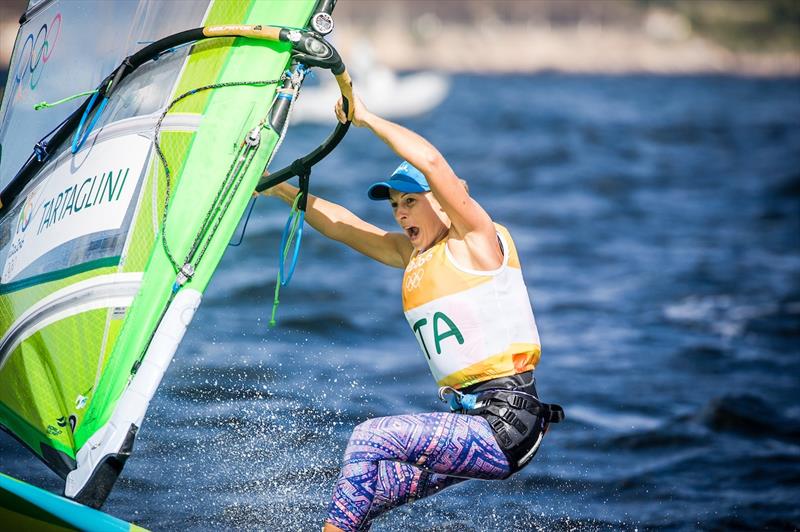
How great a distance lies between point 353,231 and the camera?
5.12 metres

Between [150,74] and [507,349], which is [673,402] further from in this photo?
[150,74]

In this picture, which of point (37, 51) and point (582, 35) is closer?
point (37, 51)

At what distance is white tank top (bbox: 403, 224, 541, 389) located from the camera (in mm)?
4398

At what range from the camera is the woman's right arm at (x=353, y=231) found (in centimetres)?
502

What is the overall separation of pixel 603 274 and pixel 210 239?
1119cm

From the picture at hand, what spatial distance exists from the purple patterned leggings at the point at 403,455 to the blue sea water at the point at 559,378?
3.77 ft

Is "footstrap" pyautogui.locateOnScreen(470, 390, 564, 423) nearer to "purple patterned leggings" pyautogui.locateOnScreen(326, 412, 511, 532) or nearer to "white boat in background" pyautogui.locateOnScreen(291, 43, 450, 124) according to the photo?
"purple patterned leggings" pyautogui.locateOnScreen(326, 412, 511, 532)

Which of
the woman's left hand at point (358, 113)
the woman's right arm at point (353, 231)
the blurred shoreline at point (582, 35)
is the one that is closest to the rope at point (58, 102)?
the woman's right arm at point (353, 231)

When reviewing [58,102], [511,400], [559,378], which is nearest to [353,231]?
[511,400]

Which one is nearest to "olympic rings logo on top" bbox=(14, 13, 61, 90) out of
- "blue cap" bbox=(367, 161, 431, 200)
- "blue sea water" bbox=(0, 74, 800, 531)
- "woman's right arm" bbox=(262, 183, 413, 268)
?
"woman's right arm" bbox=(262, 183, 413, 268)

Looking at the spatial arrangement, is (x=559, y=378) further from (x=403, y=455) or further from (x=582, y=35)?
(x=582, y=35)

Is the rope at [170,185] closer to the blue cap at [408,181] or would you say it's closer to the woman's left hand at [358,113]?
the woman's left hand at [358,113]

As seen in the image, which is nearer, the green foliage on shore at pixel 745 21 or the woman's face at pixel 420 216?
the woman's face at pixel 420 216

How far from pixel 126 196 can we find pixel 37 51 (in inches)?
48.0
